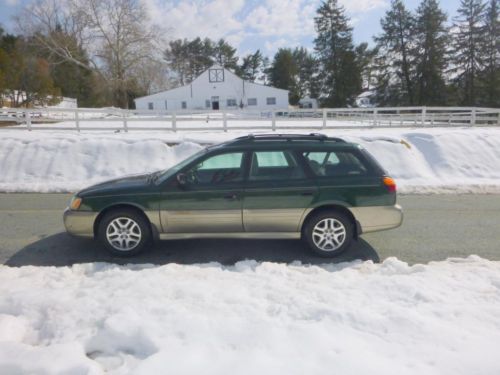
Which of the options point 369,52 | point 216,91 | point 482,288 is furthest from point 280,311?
point 369,52

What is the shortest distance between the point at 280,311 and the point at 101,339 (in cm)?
147

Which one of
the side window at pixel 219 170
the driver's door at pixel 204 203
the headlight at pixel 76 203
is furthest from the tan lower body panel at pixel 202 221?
the headlight at pixel 76 203

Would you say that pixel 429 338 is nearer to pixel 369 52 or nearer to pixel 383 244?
pixel 383 244

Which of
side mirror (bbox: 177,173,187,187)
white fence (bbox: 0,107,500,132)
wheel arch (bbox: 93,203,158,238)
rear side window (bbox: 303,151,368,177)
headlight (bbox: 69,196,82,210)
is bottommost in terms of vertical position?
wheel arch (bbox: 93,203,158,238)

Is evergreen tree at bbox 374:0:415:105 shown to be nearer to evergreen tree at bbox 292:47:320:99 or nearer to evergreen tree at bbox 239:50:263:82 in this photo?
evergreen tree at bbox 292:47:320:99

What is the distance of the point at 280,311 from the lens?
320 cm

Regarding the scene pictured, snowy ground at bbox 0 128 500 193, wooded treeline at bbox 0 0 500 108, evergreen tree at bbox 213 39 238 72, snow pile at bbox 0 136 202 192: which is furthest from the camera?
evergreen tree at bbox 213 39 238 72

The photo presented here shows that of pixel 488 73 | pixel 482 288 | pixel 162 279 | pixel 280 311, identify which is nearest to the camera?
pixel 280 311

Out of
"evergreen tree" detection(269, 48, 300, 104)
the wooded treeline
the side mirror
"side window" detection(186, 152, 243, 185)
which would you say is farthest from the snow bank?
"evergreen tree" detection(269, 48, 300, 104)

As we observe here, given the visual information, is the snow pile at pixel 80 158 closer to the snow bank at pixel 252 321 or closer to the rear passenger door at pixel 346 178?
the snow bank at pixel 252 321

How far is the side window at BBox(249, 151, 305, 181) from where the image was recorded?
15.9 ft

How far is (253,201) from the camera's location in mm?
4738

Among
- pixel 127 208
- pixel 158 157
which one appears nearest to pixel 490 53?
pixel 158 157

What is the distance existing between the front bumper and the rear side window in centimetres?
297
